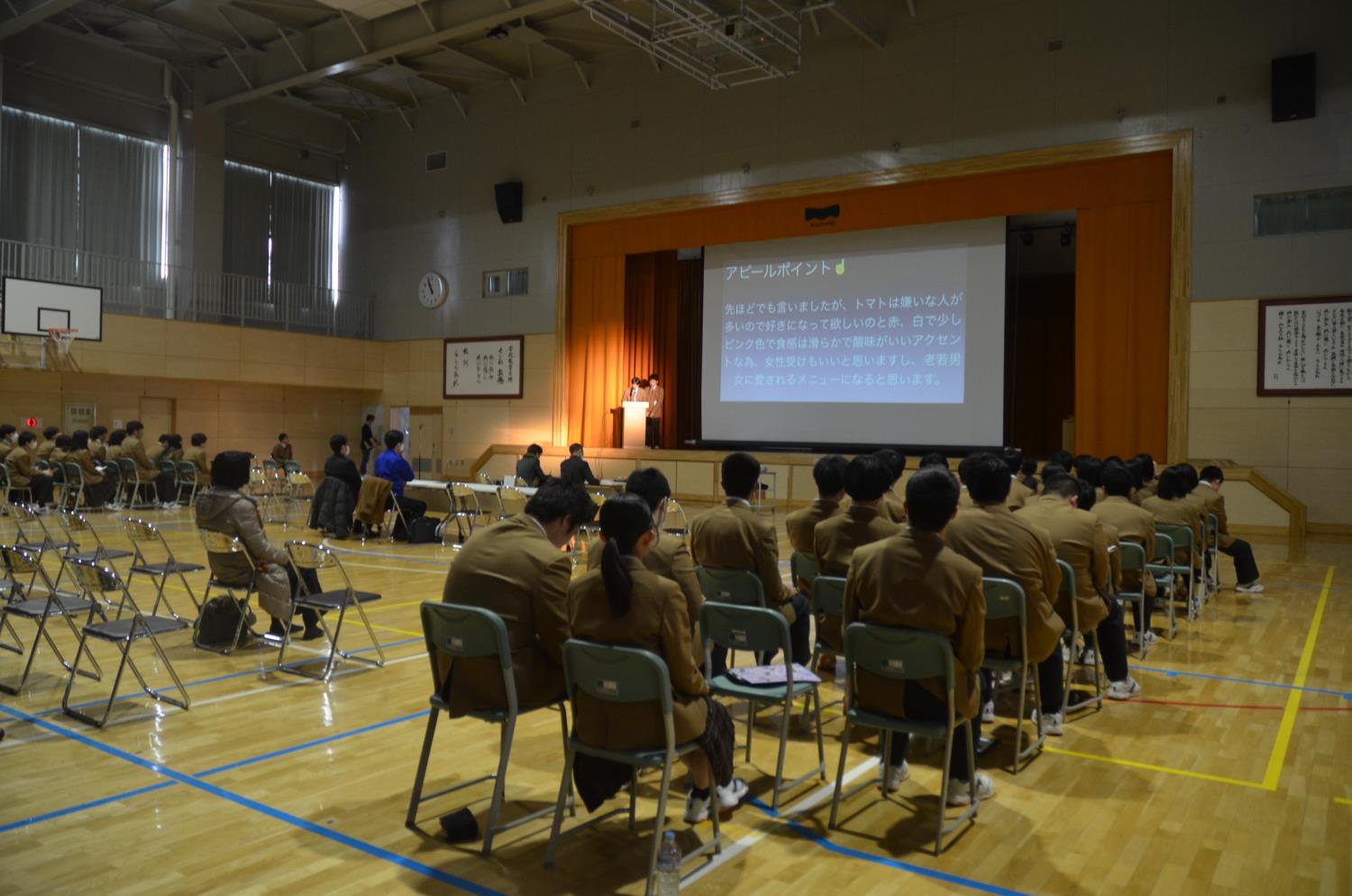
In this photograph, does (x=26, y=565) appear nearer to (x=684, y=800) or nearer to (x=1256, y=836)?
(x=684, y=800)

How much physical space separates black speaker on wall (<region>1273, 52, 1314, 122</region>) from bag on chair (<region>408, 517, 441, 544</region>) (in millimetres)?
11319

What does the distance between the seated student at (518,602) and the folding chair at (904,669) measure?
37.6 inches

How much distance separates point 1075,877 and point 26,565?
4.80m

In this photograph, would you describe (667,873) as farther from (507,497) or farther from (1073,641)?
(507,497)

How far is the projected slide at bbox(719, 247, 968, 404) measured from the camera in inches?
572

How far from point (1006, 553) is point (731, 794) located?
1394 mm

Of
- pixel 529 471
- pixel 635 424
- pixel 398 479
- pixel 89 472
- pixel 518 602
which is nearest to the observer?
pixel 518 602

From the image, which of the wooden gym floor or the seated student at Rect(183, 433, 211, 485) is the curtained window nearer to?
the seated student at Rect(183, 433, 211, 485)

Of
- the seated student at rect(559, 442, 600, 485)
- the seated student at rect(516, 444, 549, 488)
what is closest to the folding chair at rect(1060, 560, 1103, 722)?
the seated student at rect(559, 442, 600, 485)

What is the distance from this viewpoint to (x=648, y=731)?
279 cm

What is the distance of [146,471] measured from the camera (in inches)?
539

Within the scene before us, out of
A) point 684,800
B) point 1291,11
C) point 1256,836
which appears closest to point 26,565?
point 684,800

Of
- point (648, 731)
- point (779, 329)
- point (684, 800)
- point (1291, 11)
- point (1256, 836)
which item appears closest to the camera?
point (648, 731)

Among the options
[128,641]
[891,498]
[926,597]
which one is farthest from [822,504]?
[128,641]
